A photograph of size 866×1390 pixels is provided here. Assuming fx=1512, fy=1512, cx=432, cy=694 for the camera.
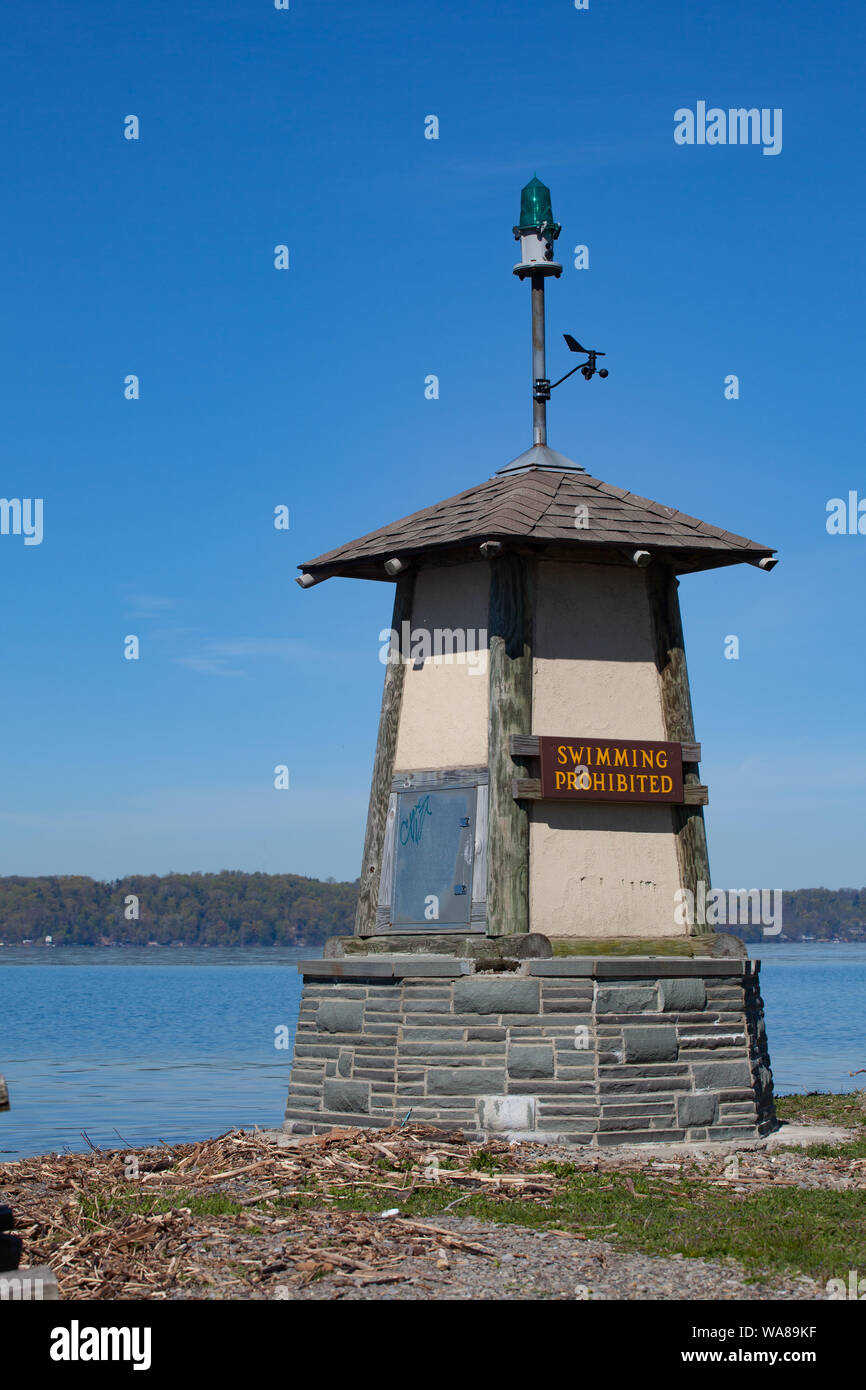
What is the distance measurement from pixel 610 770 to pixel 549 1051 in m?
2.66

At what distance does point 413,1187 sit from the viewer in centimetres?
1040

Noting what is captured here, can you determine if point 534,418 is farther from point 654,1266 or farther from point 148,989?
point 148,989

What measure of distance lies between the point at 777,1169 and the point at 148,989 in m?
88.6

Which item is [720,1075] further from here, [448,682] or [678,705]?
[448,682]

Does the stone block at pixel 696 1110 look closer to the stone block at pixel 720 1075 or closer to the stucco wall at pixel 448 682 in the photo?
the stone block at pixel 720 1075

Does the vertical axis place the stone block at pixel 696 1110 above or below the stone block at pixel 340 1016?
below

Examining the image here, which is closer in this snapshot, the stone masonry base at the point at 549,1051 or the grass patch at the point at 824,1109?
the stone masonry base at the point at 549,1051

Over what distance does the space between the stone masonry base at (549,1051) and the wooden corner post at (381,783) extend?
1021mm

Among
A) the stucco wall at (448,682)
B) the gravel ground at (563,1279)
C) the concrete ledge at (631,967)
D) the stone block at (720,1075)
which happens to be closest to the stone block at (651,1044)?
the stone block at (720,1075)

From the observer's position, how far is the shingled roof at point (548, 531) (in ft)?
45.2

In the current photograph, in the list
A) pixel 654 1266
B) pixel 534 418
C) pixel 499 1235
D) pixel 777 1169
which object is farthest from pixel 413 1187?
pixel 534 418

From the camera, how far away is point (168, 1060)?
38.2 meters

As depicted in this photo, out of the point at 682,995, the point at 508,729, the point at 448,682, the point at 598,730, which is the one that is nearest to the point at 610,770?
the point at 598,730

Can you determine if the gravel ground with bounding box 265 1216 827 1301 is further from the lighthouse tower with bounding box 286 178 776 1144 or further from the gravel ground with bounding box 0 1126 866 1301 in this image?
the lighthouse tower with bounding box 286 178 776 1144
